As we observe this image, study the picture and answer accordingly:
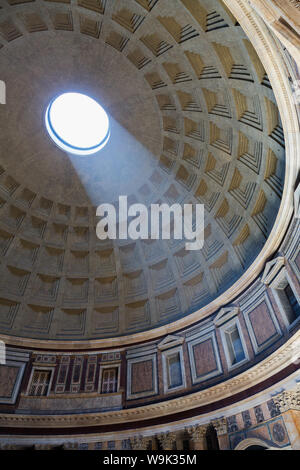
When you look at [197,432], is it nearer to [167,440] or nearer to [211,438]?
[211,438]

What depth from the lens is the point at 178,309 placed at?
18.9 meters

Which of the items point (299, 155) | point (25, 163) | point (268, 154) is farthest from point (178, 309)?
point (25, 163)

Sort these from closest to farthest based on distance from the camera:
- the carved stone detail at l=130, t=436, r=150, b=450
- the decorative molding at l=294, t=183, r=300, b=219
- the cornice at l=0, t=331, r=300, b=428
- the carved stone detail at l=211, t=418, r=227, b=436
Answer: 1. the cornice at l=0, t=331, r=300, b=428
2. the decorative molding at l=294, t=183, r=300, b=219
3. the carved stone detail at l=211, t=418, r=227, b=436
4. the carved stone detail at l=130, t=436, r=150, b=450

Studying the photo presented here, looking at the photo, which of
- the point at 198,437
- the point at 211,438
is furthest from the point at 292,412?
the point at 198,437

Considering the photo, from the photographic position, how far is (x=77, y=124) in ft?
72.8

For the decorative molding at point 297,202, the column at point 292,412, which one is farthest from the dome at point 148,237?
the decorative molding at point 297,202

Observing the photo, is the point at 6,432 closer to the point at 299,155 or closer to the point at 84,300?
the point at 84,300

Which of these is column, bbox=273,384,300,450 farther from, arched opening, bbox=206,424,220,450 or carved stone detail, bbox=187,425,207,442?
carved stone detail, bbox=187,425,207,442

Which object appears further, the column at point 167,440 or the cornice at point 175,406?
the column at point 167,440

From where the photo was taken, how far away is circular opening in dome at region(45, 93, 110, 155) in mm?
20469

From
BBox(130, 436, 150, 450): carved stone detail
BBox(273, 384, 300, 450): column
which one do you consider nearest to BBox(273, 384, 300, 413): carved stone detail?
BBox(273, 384, 300, 450): column

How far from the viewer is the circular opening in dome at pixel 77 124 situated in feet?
67.2

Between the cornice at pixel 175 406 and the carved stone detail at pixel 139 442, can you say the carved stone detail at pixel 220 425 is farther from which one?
the carved stone detail at pixel 139 442
